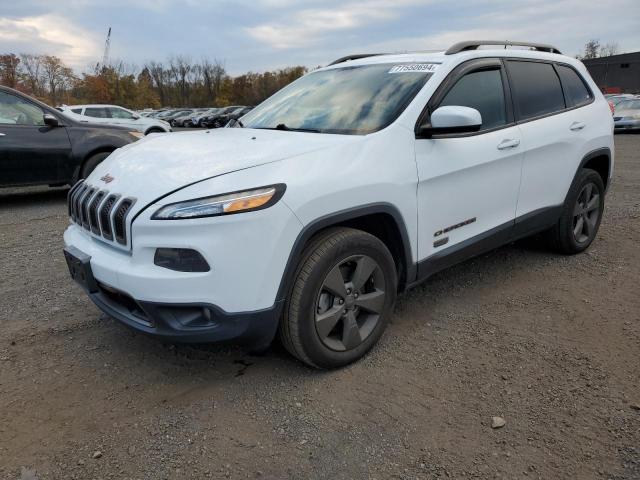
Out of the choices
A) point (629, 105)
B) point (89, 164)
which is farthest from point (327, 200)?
point (629, 105)

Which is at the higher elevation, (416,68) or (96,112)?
(96,112)

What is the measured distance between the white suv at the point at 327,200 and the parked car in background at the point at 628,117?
662 inches

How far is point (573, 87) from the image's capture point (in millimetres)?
4402

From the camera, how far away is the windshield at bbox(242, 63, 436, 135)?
305 centimetres

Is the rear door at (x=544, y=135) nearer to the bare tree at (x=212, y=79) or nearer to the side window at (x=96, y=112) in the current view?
the side window at (x=96, y=112)

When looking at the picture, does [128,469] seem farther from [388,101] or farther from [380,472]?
[388,101]

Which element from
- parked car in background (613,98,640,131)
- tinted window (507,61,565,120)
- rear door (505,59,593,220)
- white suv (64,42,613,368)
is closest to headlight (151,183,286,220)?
white suv (64,42,613,368)

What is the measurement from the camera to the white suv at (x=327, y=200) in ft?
7.56

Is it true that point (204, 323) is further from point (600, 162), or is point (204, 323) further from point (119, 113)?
point (119, 113)

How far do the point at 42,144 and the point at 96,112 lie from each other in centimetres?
1123

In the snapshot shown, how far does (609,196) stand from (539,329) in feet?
16.5

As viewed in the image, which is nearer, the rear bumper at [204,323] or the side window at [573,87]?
the rear bumper at [204,323]

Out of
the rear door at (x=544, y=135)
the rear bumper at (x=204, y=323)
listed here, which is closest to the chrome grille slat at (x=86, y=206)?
the rear bumper at (x=204, y=323)

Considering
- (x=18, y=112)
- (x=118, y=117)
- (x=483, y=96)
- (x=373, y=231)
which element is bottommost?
(x=373, y=231)
